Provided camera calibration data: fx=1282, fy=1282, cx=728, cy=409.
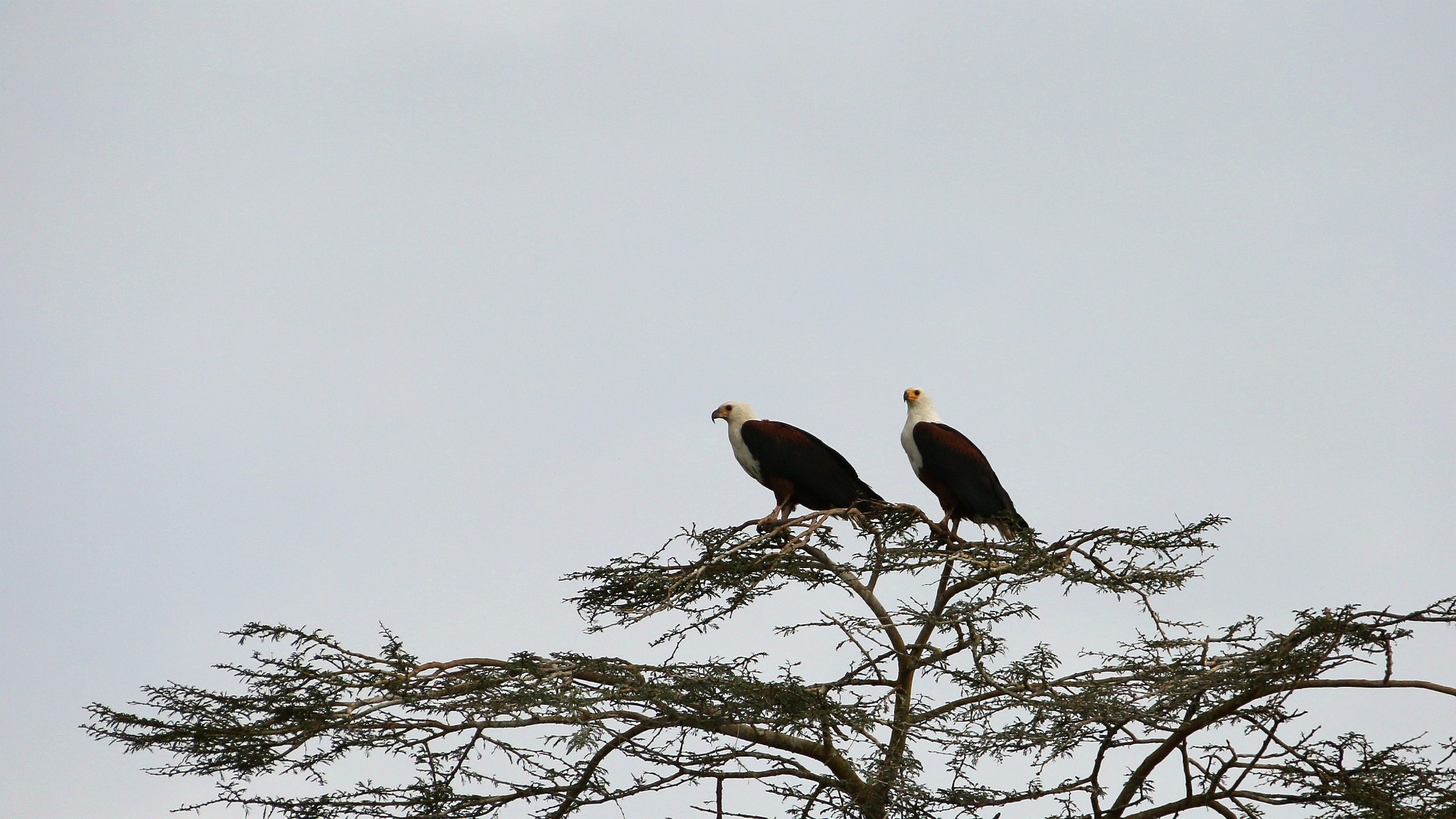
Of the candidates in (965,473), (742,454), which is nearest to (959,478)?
(965,473)

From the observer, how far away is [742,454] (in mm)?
8516

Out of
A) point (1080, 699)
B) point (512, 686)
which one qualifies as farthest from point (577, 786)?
point (1080, 699)

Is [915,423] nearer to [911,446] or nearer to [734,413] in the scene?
[911,446]

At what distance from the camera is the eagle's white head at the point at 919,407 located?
8.49 m

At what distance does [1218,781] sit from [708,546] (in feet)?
9.21

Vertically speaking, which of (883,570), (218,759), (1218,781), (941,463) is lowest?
(1218,781)

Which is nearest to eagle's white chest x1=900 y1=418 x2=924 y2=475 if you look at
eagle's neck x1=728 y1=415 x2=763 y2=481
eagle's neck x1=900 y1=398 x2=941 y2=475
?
eagle's neck x1=900 y1=398 x2=941 y2=475

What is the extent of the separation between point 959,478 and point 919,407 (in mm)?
825

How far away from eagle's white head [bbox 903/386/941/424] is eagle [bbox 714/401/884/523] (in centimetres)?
66

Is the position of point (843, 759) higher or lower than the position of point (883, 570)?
lower

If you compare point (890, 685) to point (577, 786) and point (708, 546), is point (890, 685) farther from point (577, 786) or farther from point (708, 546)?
point (577, 786)

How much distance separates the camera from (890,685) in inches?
276

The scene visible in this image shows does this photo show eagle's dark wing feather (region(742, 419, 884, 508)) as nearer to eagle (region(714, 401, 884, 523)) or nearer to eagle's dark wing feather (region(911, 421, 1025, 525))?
eagle (region(714, 401, 884, 523))

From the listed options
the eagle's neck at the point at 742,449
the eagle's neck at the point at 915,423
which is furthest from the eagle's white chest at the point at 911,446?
the eagle's neck at the point at 742,449
